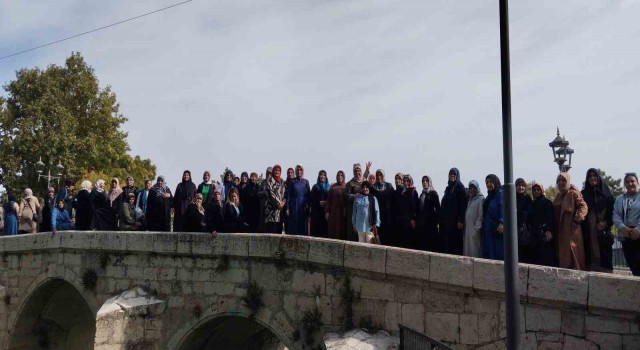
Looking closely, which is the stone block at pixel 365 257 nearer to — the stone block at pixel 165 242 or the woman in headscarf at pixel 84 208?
the stone block at pixel 165 242

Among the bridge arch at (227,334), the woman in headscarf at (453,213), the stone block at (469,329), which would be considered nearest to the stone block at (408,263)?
the stone block at (469,329)

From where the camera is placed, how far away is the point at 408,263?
7867mm

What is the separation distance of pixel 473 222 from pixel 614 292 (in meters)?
2.54

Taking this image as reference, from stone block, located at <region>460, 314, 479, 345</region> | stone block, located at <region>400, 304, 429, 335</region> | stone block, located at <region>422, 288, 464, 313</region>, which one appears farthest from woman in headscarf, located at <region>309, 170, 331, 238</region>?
stone block, located at <region>460, 314, 479, 345</region>

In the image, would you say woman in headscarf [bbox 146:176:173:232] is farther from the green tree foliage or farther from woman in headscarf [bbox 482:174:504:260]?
the green tree foliage

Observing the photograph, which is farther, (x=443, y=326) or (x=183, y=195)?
(x=183, y=195)

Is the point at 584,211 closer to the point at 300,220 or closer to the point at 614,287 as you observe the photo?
the point at 614,287

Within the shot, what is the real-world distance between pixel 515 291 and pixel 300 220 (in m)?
5.97

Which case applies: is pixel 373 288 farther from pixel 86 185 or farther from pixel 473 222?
pixel 86 185

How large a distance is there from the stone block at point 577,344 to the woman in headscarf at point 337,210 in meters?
4.22

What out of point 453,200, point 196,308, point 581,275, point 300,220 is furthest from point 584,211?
point 196,308

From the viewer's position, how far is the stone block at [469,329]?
721 cm

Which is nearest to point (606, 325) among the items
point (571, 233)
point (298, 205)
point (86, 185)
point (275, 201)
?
point (571, 233)

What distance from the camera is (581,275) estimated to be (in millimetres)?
6383
